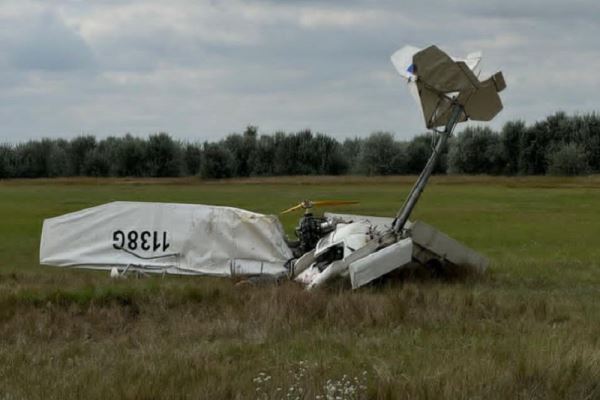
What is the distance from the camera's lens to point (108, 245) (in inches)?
598

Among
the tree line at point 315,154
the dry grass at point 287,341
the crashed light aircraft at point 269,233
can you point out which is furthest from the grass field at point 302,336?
the tree line at point 315,154

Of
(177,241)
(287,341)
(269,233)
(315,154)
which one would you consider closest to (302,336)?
(287,341)

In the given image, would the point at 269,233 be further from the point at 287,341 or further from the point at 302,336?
the point at 287,341

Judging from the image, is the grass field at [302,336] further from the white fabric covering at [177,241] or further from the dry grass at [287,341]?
A: the white fabric covering at [177,241]

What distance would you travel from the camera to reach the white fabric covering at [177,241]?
49.3 ft

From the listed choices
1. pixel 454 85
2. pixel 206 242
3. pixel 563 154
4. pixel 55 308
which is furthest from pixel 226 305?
pixel 563 154

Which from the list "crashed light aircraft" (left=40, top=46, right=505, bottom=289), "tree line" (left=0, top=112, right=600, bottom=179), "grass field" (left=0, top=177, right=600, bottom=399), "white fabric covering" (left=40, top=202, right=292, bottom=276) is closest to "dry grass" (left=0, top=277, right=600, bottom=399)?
"grass field" (left=0, top=177, right=600, bottom=399)

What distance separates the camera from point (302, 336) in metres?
9.50

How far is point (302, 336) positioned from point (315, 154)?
8277 centimetres

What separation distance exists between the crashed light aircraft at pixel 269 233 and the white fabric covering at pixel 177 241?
0.05 feet

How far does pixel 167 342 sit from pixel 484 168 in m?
78.2

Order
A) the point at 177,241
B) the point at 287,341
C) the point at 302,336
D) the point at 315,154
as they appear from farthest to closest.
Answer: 1. the point at 315,154
2. the point at 177,241
3. the point at 302,336
4. the point at 287,341

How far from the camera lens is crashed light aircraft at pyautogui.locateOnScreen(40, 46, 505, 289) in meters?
13.9

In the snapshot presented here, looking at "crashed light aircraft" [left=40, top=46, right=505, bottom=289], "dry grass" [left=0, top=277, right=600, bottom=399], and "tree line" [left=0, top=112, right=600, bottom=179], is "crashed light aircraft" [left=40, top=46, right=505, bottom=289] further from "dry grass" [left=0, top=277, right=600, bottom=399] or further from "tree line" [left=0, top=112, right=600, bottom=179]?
"tree line" [left=0, top=112, right=600, bottom=179]
